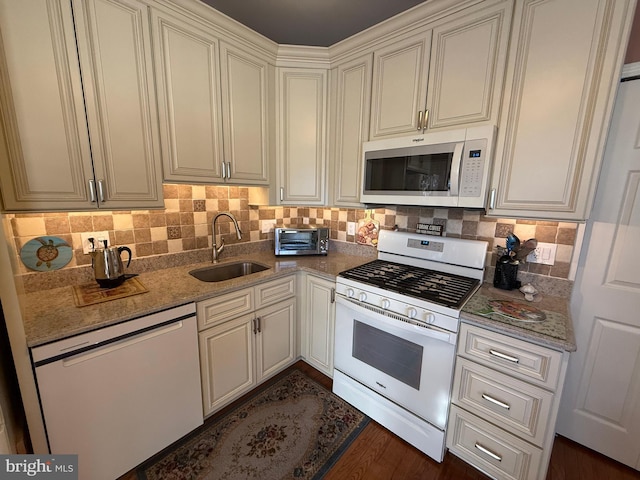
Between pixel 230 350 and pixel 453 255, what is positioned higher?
pixel 453 255

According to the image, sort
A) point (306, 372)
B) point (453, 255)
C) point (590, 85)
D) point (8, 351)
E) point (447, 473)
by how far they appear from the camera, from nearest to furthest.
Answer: point (8, 351)
point (590, 85)
point (447, 473)
point (453, 255)
point (306, 372)

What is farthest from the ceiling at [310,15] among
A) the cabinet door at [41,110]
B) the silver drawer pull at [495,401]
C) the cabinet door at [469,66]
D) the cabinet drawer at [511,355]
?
the silver drawer pull at [495,401]

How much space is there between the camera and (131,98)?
4.31 ft

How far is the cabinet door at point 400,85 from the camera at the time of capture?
1528 mm

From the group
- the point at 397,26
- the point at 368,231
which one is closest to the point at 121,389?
the point at 368,231

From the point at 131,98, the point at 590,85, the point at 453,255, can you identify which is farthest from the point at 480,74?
the point at 131,98

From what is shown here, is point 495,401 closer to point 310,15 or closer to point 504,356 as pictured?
point 504,356

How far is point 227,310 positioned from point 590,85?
210 centimetres

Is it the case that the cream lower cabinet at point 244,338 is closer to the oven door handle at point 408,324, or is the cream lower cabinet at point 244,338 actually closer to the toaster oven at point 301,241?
the toaster oven at point 301,241

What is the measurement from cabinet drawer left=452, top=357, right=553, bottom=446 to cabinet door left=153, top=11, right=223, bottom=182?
73.1 inches

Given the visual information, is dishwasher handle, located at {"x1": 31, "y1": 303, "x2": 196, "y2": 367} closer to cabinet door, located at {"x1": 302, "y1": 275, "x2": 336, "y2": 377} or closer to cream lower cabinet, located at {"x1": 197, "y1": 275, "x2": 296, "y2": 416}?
cream lower cabinet, located at {"x1": 197, "y1": 275, "x2": 296, "y2": 416}

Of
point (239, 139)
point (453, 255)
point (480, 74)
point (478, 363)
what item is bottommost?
point (478, 363)

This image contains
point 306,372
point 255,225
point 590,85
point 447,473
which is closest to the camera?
point 590,85

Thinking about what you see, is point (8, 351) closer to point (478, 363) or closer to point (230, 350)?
point (230, 350)
